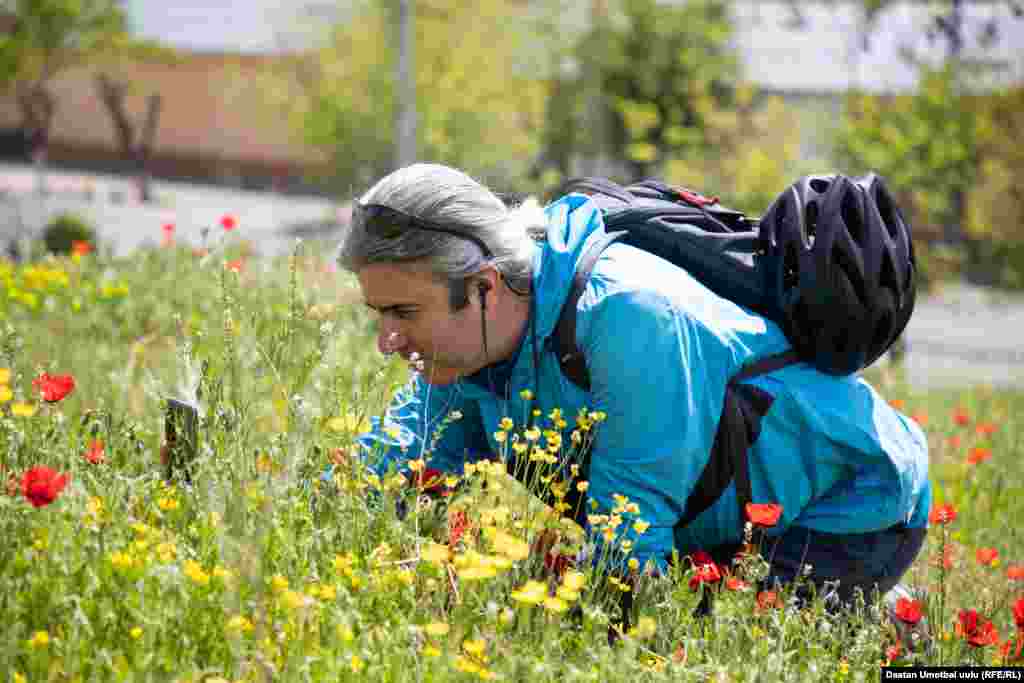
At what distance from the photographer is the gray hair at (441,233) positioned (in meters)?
3.06

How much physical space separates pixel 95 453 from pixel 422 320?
83 centimetres

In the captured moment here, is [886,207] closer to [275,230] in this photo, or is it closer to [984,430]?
[984,430]

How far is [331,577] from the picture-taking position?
2.58 m

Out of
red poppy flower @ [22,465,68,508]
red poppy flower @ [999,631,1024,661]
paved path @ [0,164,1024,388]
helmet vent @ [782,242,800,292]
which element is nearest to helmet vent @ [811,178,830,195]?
helmet vent @ [782,242,800,292]

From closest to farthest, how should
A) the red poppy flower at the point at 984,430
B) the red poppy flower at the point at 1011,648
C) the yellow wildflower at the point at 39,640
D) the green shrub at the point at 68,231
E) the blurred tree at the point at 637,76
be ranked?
the yellow wildflower at the point at 39,640, the red poppy flower at the point at 1011,648, the red poppy flower at the point at 984,430, the green shrub at the point at 68,231, the blurred tree at the point at 637,76

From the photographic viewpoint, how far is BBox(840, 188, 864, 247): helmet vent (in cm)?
324

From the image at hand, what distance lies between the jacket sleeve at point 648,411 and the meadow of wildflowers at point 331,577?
64mm

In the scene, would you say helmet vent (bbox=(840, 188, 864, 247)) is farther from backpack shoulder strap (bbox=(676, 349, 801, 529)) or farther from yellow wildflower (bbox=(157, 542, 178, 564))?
yellow wildflower (bbox=(157, 542, 178, 564))

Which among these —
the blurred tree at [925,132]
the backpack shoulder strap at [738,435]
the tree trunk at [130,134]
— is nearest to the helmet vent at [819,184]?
the backpack shoulder strap at [738,435]

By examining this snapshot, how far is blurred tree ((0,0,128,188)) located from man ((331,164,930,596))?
2437 centimetres

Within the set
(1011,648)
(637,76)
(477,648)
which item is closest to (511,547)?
(477,648)

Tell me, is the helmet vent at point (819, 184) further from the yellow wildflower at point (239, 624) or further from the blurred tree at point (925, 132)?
the blurred tree at point (925, 132)

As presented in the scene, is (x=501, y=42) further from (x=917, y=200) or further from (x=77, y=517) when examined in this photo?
(x=77, y=517)

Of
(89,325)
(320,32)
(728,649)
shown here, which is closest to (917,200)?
(89,325)
